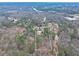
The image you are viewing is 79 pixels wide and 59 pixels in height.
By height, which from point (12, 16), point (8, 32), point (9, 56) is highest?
point (12, 16)

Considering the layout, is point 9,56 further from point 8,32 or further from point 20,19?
point 20,19

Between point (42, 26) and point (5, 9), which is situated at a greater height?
point (5, 9)

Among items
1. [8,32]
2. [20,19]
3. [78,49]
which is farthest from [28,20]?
[78,49]

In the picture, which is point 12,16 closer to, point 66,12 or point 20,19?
point 20,19

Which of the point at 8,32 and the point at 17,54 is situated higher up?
the point at 8,32

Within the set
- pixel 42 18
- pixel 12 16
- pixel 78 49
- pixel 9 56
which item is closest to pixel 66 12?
pixel 42 18

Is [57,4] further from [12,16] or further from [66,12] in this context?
[12,16]
